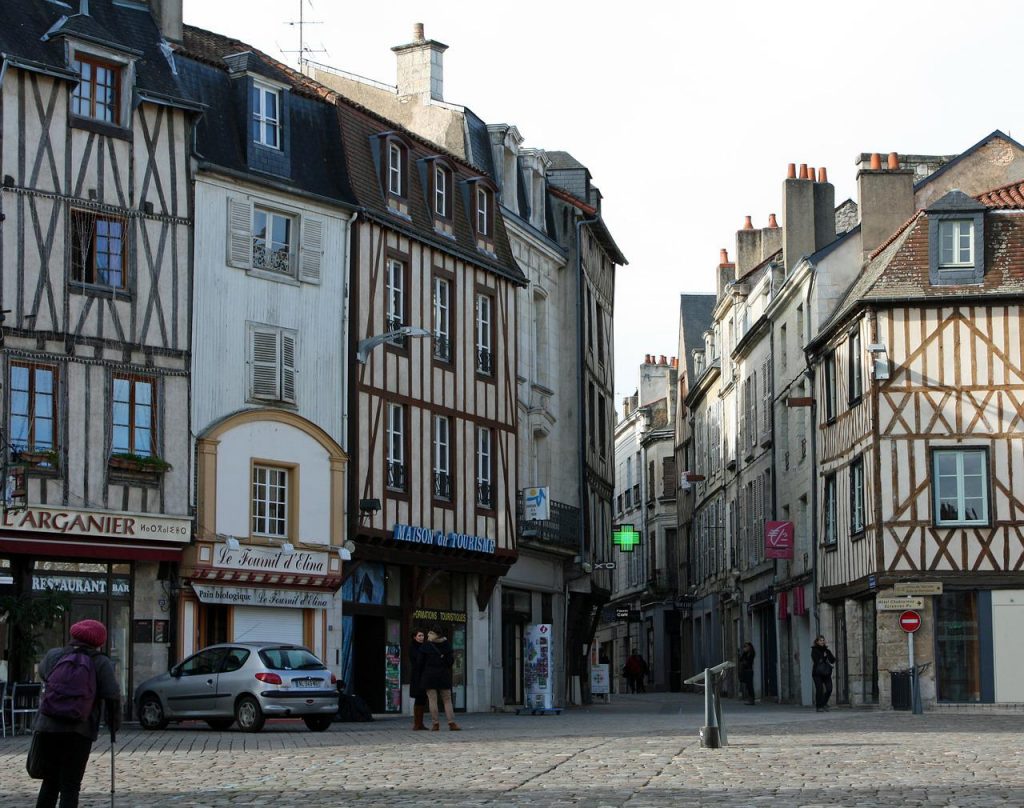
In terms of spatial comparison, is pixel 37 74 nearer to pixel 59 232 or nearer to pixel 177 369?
pixel 59 232

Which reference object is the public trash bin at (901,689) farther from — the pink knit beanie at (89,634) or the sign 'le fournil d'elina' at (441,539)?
the pink knit beanie at (89,634)

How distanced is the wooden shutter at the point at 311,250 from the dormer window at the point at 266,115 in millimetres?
1412

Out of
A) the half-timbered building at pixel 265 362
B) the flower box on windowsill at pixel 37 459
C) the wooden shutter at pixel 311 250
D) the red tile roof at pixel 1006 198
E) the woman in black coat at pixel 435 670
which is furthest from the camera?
the red tile roof at pixel 1006 198

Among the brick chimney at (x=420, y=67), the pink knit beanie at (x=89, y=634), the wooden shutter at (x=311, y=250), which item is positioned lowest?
the pink knit beanie at (x=89, y=634)

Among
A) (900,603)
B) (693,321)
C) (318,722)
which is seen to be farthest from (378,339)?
(693,321)

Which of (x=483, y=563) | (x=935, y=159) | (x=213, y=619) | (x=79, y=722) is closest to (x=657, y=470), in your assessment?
(x=935, y=159)

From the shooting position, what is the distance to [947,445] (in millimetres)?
33812

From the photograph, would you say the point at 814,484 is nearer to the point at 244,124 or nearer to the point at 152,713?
the point at 244,124

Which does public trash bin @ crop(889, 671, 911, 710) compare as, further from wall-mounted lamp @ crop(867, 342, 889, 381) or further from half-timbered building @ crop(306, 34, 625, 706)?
half-timbered building @ crop(306, 34, 625, 706)

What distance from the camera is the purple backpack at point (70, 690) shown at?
1076cm

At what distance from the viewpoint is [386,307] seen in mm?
32094

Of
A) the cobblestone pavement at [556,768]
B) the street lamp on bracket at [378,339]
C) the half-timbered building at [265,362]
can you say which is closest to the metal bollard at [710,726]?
the cobblestone pavement at [556,768]

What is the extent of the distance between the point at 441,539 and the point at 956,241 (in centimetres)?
1105

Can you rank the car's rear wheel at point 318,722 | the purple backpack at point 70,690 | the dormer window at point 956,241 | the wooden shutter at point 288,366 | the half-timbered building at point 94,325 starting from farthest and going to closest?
the dormer window at point 956,241, the wooden shutter at point 288,366, the half-timbered building at point 94,325, the car's rear wheel at point 318,722, the purple backpack at point 70,690
